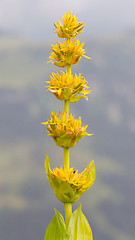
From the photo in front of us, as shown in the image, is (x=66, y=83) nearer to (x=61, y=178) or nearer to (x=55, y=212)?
(x=61, y=178)

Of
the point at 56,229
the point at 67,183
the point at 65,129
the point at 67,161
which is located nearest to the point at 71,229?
the point at 56,229

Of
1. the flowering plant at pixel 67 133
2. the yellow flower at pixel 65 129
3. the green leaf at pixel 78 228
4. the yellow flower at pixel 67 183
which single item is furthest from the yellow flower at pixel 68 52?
the green leaf at pixel 78 228

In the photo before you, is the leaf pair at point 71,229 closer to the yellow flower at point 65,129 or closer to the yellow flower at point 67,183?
the yellow flower at point 67,183

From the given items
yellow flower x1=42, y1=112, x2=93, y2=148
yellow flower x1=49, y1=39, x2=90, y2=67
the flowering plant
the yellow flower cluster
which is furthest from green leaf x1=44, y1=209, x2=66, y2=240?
yellow flower x1=49, y1=39, x2=90, y2=67

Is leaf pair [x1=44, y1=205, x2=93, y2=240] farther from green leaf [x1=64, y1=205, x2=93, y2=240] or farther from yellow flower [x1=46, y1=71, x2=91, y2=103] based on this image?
yellow flower [x1=46, y1=71, x2=91, y2=103]

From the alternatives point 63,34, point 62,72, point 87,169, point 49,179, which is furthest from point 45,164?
point 63,34

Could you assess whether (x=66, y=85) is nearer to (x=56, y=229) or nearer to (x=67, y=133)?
(x=67, y=133)
